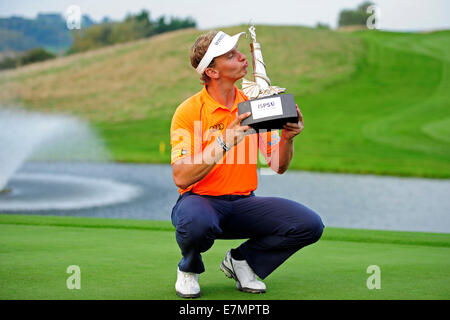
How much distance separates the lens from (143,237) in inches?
258

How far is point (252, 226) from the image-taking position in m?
4.33

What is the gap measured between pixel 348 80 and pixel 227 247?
31.7 m

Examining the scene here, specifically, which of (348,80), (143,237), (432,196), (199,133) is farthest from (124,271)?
(348,80)

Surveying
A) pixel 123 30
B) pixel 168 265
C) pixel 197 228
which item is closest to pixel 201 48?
pixel 197 228

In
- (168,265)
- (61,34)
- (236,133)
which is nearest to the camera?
(236,133)

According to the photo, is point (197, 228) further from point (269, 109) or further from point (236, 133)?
point (269, 109)

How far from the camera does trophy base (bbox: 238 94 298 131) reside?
389 cm

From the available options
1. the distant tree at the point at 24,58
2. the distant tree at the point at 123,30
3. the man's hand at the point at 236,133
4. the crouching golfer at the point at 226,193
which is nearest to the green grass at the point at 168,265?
the crouching golfer at the point at 226,193

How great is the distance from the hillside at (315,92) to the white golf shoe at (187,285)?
17.2 metres

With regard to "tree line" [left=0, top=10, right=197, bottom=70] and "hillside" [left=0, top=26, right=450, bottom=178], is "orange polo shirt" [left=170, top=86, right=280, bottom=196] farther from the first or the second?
"tree line" [left=0, top=10, right=197, bottom=70]

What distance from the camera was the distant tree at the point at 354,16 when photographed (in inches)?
2727

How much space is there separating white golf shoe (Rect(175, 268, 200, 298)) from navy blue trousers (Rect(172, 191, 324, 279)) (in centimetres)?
4

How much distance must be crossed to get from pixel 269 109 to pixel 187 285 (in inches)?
45.4
